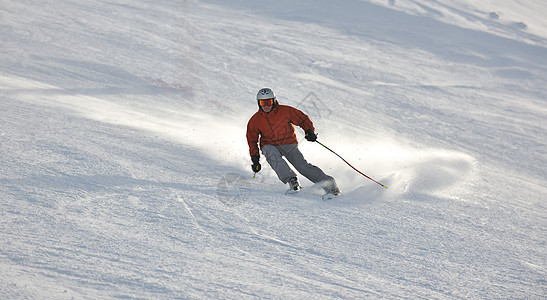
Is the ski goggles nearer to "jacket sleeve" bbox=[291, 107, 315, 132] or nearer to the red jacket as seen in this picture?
the red jacket

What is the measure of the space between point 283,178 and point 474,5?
1791 centimetres

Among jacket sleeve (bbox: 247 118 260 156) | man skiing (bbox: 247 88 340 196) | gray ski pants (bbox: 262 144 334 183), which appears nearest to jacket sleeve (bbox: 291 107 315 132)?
man skiing (bbox: 247 88 340 196)

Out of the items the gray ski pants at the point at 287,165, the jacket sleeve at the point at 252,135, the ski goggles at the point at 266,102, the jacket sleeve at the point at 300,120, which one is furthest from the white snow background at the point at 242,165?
the ski goggles at the point at 266,102

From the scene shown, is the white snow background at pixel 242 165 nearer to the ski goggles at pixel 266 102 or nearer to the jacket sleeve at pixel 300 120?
Answer: the jacket sleeve at pixel 300 120

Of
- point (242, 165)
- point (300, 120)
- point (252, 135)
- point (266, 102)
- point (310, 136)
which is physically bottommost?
point (242, 165)

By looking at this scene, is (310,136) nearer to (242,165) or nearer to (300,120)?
(300,120)

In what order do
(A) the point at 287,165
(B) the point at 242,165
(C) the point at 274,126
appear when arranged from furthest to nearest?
(B) the point at 242,165
(C) the point at 274,126
(A) the point at 287,165

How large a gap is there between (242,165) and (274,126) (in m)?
0.81

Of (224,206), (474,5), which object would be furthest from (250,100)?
(474,5)

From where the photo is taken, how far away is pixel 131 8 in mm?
15156

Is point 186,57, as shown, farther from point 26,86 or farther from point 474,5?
point 474,5

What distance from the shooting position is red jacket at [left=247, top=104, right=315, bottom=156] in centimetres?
535

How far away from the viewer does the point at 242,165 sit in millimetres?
5902

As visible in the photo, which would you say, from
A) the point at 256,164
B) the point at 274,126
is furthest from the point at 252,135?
the point at 256,164
